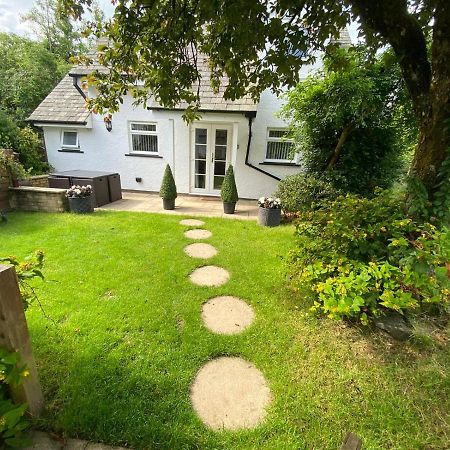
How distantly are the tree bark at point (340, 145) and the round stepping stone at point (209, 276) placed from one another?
13.5 ft

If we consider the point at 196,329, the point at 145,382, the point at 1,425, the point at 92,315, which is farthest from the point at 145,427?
the point at 92,315

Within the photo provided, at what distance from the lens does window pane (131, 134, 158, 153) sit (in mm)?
9047

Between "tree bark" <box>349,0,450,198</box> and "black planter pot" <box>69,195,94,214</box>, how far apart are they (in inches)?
245

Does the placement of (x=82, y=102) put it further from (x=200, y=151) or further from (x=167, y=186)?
(x=167, y=186)

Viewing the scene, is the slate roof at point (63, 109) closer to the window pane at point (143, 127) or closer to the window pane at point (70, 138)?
the window pane at point (70, 138)

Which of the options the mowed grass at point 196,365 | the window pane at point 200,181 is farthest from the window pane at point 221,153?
the mowed grass at point 196,365

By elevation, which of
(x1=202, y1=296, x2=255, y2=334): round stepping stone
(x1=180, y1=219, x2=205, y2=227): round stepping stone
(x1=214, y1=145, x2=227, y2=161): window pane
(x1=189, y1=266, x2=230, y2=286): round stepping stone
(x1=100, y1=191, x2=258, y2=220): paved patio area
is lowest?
(x1=202, y1=296, x2=255, y2=334): round stepping stone

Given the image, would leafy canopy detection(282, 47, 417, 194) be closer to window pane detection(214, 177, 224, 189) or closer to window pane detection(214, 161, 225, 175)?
window pane detection(214, 161, 225, 175)

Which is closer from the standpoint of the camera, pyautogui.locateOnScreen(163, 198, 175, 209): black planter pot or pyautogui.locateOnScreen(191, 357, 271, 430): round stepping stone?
pyautogui.locateOnScreen(191, 357, 271, 430): round stepping stone

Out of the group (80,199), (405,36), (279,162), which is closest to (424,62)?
(405,36)

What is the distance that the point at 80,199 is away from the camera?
6184 mm

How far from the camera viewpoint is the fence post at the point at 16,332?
1.37 metres

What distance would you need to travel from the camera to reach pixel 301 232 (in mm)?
3188

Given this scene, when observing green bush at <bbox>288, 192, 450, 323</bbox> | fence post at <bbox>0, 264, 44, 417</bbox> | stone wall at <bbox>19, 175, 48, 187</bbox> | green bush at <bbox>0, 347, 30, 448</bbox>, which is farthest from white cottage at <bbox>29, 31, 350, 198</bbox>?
green bush at <bbox>0, 347, 30, 448</bbox>
